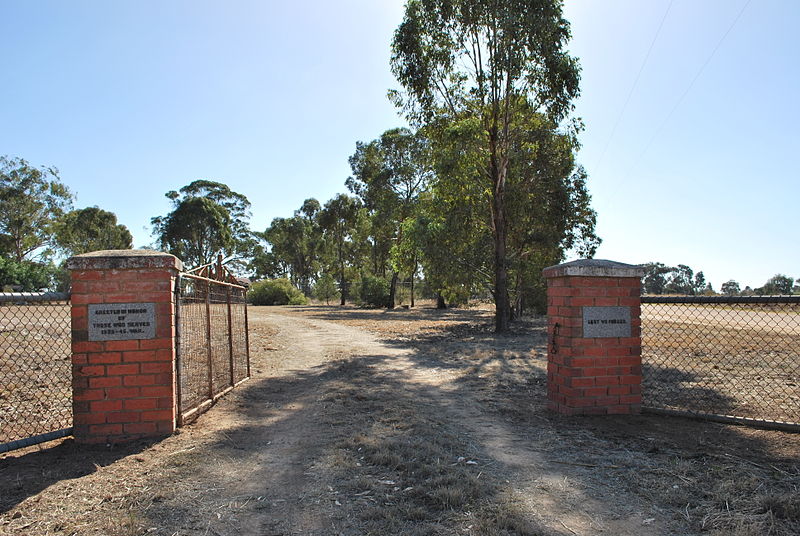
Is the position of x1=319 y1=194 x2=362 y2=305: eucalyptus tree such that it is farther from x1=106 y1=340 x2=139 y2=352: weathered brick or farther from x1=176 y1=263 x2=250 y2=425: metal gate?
x1=106 y1=340 x2=139 y2=352: weathered brick

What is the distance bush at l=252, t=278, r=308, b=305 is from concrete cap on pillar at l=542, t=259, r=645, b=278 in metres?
38.4

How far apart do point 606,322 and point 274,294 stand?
39.0 meters

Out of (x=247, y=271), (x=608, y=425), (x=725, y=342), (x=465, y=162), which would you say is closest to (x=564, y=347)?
(x=608, y=425)

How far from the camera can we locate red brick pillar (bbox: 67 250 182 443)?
389cm

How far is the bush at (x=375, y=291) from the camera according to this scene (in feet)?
111

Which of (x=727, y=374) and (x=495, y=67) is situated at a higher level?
(x=495, y=67)

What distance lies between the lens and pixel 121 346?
394cm

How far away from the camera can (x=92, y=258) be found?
3914mm

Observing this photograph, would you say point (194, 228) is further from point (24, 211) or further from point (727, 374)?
point (727, 374)

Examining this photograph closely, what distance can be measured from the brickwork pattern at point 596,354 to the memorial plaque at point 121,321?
3688mm

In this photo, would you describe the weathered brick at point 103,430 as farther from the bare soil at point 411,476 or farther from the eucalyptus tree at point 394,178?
the eucalyptus tree at point 394,178

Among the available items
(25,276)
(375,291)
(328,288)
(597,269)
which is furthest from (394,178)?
(597,269)

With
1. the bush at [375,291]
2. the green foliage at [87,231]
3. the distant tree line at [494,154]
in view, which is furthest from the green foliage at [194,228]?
the distant tree line at [494,154]

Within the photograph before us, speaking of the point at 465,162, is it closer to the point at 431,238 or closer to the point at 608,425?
the point at 431,238
